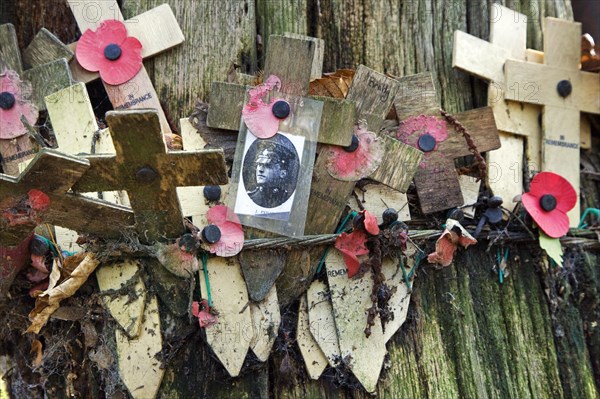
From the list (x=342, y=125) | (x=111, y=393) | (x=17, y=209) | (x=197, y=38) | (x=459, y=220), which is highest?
(x=197, y=38)

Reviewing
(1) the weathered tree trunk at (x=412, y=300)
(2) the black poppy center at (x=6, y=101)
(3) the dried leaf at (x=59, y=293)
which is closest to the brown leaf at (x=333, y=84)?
(1) the weathered tree trunk at (x=412, y=300)

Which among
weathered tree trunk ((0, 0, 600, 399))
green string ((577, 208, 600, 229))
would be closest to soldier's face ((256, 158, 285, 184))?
weathered tree trunk ((0, 0, 600, 399))

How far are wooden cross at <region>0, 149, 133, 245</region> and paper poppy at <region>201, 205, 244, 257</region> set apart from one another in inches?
9.0

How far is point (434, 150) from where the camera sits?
8.21 ft

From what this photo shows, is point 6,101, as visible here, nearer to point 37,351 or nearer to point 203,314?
point 37,351

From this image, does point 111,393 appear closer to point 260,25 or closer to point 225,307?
point 225,307

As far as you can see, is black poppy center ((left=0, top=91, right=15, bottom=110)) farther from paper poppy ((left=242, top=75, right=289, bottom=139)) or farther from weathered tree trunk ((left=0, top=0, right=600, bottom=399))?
paper poppy ((left=242, top=75, right=289, bottom=139))

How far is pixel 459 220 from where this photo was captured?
2475 mm

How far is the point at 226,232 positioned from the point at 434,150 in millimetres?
735

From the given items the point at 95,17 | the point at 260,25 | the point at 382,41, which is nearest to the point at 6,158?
the point at 95,17

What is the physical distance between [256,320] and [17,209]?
73cm

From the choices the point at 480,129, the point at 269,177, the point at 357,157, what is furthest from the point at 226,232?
the point at 480,129

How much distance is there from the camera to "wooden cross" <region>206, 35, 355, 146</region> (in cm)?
233

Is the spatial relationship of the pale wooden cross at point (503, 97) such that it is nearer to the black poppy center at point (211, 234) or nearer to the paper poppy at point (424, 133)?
the paper poppy at point (424, 133)
